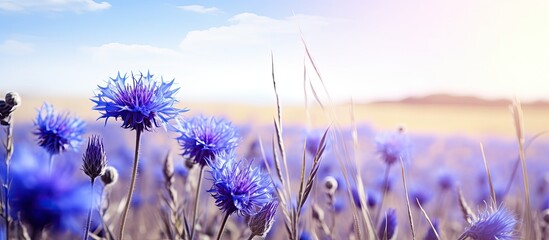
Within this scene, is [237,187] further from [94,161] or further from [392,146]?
[392,146]

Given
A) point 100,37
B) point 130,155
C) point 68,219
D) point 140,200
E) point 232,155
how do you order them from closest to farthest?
point 68,219 < point 232,155 < point 100,37 < point 140,200 < point 130,155

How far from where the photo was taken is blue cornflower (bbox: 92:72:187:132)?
0.57 meters

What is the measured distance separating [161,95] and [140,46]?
Answer: 145 mm

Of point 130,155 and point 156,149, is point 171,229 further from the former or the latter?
point 156,149

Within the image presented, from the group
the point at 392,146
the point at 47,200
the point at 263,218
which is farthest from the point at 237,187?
the point at 392,146

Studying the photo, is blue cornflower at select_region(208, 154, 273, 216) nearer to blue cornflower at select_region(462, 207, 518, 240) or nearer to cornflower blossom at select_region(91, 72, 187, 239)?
cornflower blossom at select_region(91, 72, 187, 239)

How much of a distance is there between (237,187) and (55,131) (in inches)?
9.2

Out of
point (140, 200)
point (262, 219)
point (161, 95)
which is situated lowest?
point (140, 200)

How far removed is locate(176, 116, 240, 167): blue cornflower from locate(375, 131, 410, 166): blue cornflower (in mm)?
515

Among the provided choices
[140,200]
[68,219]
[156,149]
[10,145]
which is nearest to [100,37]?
[10,145]

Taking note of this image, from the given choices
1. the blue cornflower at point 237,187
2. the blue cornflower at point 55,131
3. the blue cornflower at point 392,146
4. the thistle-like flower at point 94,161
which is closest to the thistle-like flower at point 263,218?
the blue cornflower at point 237,187

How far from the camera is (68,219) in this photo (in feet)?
1.66

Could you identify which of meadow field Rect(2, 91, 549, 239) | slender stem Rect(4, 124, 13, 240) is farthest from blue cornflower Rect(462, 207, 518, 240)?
slender stem Rect(4, 124, 13, 240)

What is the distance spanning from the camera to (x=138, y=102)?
58 centimetres
